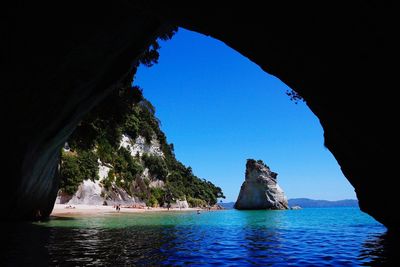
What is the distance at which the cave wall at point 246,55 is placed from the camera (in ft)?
23.1

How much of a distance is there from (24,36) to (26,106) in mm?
3758

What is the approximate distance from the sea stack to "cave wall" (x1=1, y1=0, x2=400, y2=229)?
4048 inches

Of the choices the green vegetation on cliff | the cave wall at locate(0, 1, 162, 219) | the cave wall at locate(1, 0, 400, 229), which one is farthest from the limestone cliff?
the cave wall at locate(1, 0, 400, 229)

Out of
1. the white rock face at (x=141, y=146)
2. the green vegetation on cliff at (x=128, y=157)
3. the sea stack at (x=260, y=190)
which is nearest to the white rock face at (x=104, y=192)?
the white rock face at (x=141, y=146)

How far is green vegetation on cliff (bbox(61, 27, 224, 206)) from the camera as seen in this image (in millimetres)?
26172

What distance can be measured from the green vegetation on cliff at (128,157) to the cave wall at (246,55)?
6493 mm

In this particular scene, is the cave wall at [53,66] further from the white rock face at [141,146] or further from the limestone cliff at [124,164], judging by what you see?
the white rock face at [141,146]

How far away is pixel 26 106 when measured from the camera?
46.6 feet

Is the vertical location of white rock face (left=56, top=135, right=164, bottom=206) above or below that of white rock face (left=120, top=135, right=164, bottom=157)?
below

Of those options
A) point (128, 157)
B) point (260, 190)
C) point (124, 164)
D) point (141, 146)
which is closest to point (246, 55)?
point (124, 164)

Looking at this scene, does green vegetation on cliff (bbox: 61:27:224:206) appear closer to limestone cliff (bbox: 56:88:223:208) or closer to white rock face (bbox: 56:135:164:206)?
limestone cliff (bbox: 56:88:223:208)

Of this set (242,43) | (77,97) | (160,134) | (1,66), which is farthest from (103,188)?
(242,43)

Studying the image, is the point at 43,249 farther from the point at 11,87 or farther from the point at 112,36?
the point at 112,36

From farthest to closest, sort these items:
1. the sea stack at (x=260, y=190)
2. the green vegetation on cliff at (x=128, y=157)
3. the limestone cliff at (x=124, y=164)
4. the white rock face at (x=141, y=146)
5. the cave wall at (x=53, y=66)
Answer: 1. the sea stack at (x=260, y=190)
2. the white rock face at (x=141, y=146)
3. the limestone cliff at (x=124, y=164)
4. the green vegetation on cliff at (x=128, y=157)
5. the cave wall at (x=53, y=66)
